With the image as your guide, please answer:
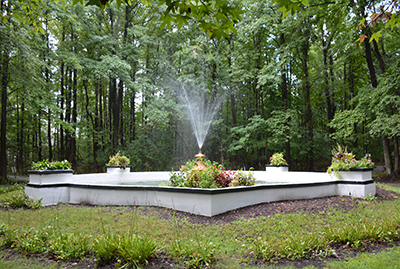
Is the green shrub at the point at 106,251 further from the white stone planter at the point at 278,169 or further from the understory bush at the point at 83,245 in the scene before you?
the white stone planter at the point at 278,169

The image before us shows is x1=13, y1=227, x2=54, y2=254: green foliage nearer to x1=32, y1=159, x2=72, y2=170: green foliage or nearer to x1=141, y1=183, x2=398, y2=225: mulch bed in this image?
x1=141, y1=183, x2=398, y2=225: mulch bed

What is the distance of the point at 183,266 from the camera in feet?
10.8

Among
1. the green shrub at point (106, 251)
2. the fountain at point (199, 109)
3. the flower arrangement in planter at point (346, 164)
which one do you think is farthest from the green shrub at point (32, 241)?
the fountain at point (199, 109)

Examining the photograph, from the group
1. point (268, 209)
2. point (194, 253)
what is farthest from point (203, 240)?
point (268, 209)

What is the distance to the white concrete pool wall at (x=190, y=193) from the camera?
18.2ft

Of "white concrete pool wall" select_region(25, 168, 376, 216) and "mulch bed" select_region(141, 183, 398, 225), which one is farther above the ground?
"white concrete pool wall" select_region(25, 168, 376, 216)

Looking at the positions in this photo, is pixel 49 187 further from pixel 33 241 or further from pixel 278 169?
pixel 278 169

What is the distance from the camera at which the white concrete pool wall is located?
18.2 ft

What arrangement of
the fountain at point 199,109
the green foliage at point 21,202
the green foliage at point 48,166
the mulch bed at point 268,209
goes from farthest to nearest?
the fountain at point 199,109, the green foliage at point 48,166, the green foliage at point 21,202, the mulch bed at point 268,209

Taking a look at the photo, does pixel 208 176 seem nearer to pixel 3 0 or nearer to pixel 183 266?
pixel 183 266

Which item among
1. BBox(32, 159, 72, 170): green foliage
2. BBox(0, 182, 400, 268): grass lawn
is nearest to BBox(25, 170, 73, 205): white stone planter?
BBox(32, 159, 72, 170): green foliage

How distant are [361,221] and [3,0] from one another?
17.1m

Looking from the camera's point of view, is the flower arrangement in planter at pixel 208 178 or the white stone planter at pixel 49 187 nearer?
the flower arrangement in planter at pixel 208 178

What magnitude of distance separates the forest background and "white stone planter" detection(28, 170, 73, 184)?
6.90 meters
